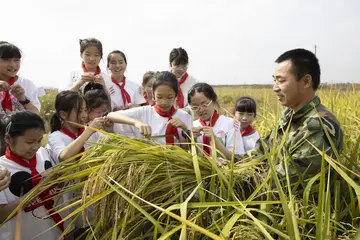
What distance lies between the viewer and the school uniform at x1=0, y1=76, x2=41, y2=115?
283 cm

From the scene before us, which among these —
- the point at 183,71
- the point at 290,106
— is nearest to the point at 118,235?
the point at 290,106

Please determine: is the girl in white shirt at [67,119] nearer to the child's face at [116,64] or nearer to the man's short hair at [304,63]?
the child's face at [116,64]

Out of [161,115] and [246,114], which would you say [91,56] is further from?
[246,114]

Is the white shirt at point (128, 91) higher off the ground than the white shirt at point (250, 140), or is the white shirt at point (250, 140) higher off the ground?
the white shirt at point (128, 91)

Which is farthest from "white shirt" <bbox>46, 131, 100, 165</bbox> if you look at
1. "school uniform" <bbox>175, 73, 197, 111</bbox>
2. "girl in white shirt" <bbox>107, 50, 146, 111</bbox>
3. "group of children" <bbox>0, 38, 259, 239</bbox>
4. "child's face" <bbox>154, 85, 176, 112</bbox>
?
"school uniform" <bbox>175, 73, 197, 111</bbox>

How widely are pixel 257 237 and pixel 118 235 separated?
0.60 m

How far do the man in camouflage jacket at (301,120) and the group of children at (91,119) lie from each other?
0.27 meters

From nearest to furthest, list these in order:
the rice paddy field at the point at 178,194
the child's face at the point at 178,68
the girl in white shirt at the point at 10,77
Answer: the rice paddy field at the point at 178,194
the girl in white shirt at the point at 10,77
the child's face at the point at 178,68

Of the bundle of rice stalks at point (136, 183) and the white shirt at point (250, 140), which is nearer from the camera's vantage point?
the bundle of rice stalks at point (136, 183)

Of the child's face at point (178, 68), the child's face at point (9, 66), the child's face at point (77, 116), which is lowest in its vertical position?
the child's face at point (77, 116)

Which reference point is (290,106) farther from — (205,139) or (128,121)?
(128,121)

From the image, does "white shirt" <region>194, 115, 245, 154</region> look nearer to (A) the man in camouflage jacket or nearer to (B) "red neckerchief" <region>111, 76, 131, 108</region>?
(A) the man in camouflage jacket

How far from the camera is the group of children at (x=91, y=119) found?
1.95 meters

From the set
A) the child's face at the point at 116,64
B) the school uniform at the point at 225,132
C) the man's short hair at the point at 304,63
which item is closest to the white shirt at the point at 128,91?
the child's face at the point at 116,64
